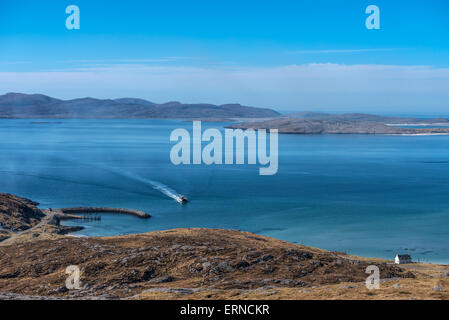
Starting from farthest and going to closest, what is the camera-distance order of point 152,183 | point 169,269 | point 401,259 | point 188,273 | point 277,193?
point 152,183 → point 277,193 → point 401,259 → point 169,269 → point 188,273

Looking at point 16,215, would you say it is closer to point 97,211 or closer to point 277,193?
point 97,211

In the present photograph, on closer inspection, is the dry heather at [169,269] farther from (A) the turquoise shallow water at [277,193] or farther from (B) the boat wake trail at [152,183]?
(B) the boat wake trail at [152,183]

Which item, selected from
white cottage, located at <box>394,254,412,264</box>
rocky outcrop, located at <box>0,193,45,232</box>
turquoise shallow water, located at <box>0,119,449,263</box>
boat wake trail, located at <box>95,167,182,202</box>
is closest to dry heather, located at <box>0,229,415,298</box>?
white cottage, located at <box>394,254,412,264</box>

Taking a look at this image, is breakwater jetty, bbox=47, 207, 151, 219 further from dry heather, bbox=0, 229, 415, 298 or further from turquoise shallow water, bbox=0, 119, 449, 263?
dry heather, bbox=0, 229, 415, 298

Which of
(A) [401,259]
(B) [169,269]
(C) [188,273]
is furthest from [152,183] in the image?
(C) [188,273]

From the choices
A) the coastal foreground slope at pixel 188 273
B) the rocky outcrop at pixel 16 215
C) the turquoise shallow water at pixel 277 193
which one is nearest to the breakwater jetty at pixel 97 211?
the turquoise shallow water at pixel 277 193
